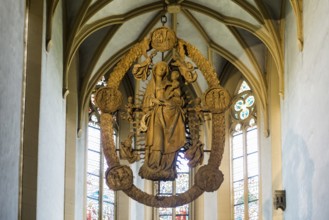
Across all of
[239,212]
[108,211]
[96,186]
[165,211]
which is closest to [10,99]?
[96,186]

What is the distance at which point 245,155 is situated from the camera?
28594 mm

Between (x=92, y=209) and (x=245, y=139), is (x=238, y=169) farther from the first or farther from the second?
(x=92, y=209)

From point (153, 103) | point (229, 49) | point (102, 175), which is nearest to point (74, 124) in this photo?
point (102, 175)

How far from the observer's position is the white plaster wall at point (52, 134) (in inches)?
832

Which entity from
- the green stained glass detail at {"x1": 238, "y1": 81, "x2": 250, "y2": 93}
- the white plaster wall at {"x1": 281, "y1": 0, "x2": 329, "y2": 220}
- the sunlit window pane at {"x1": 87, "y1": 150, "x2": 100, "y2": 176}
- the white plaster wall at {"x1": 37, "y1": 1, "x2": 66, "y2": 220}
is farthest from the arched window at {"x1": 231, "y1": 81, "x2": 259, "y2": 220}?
the white plaster wall at {"x1": 37, "y1": 1, "x2": 66, "y2": 220}

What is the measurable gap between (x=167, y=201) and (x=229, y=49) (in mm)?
9932

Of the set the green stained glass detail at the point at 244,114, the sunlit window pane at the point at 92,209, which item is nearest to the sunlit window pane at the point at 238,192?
the green stained glass detail at the point at 244,114

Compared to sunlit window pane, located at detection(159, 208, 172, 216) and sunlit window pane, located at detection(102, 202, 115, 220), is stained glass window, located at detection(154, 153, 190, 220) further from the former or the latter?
sunlit window pane, located at detection(102, 202, 115, 220)

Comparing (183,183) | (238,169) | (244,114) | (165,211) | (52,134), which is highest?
(244,114)

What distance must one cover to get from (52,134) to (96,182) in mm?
5988

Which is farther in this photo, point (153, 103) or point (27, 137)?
point (27, 137)

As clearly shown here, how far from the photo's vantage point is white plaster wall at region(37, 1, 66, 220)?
21125mm

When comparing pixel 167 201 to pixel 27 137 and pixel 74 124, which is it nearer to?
pixel 27 137

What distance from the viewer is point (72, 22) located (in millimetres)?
24625
